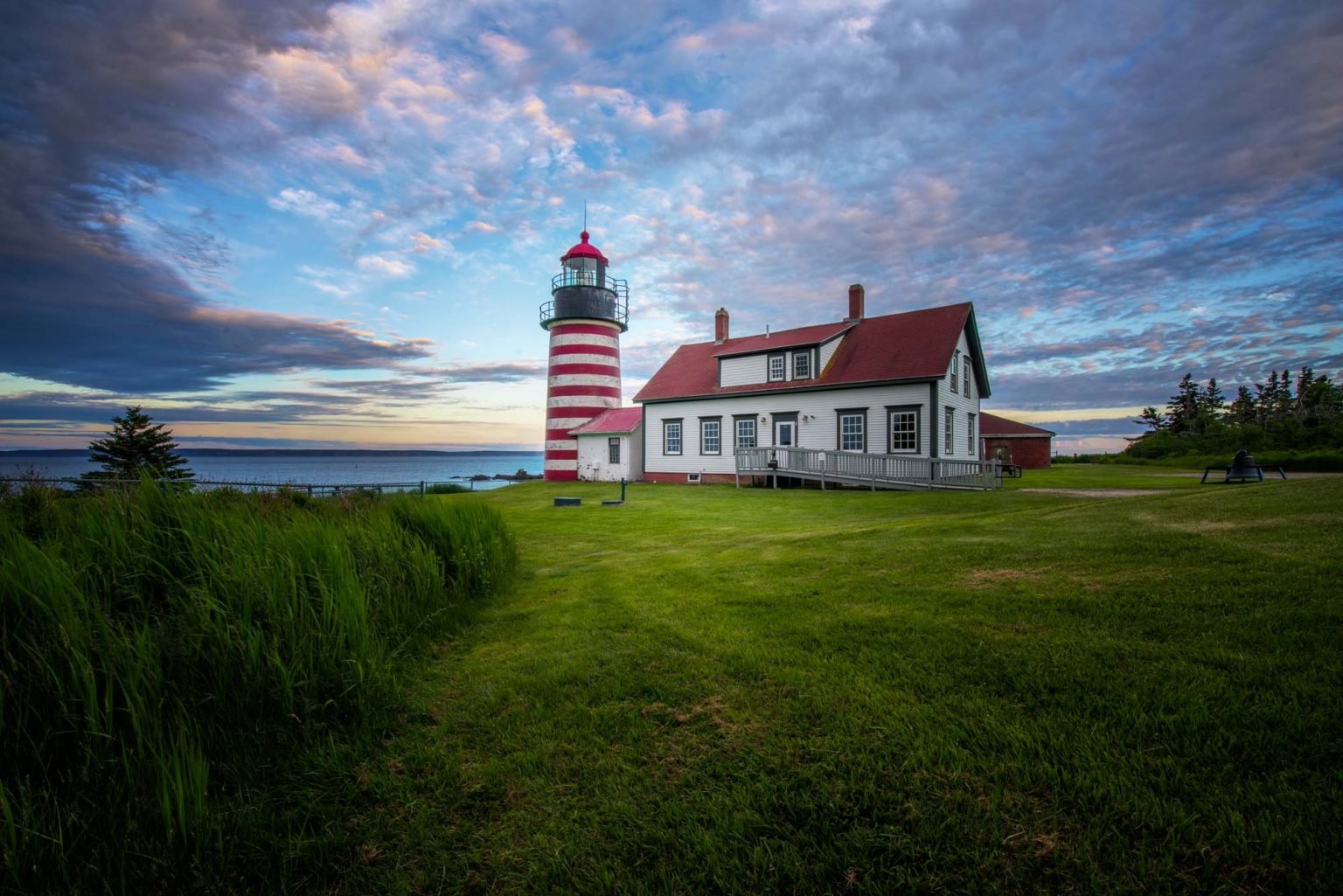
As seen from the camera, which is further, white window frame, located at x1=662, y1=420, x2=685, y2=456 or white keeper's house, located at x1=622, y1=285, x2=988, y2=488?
white window frame, located at x1=662, y1=420, x2=685, y2=456

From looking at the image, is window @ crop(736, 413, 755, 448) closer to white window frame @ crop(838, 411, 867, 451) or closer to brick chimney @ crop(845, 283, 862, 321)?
white window frame @ crop(838, 411, 867, 451)

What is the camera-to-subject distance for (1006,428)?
131ft

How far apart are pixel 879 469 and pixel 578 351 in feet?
56.4

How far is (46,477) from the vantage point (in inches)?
252

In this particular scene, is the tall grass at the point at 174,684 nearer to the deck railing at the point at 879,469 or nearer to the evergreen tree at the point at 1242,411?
the deck railing at the point at 879,469

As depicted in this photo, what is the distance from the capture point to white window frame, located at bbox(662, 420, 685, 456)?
1187 inches

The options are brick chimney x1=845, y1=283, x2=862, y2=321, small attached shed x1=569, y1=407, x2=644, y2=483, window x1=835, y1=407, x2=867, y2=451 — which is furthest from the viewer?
small attached shed x1=569, y1=407, x2=644, y2=483

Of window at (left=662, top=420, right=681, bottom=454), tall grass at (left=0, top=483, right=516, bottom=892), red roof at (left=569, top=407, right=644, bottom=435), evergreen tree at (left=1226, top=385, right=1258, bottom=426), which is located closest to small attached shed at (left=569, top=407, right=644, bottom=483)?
red roof at (left=569, top=407, right=644, bottom=435)

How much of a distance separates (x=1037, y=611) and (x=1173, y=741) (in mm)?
1887

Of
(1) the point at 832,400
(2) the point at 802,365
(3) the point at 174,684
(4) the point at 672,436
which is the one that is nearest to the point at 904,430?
(1) the point at 832,400

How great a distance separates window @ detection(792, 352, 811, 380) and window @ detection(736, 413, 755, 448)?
2.74 m

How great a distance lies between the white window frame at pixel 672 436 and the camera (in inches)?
1187

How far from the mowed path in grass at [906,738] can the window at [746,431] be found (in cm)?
2152

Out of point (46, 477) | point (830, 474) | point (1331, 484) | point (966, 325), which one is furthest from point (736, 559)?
point (966, 325)
